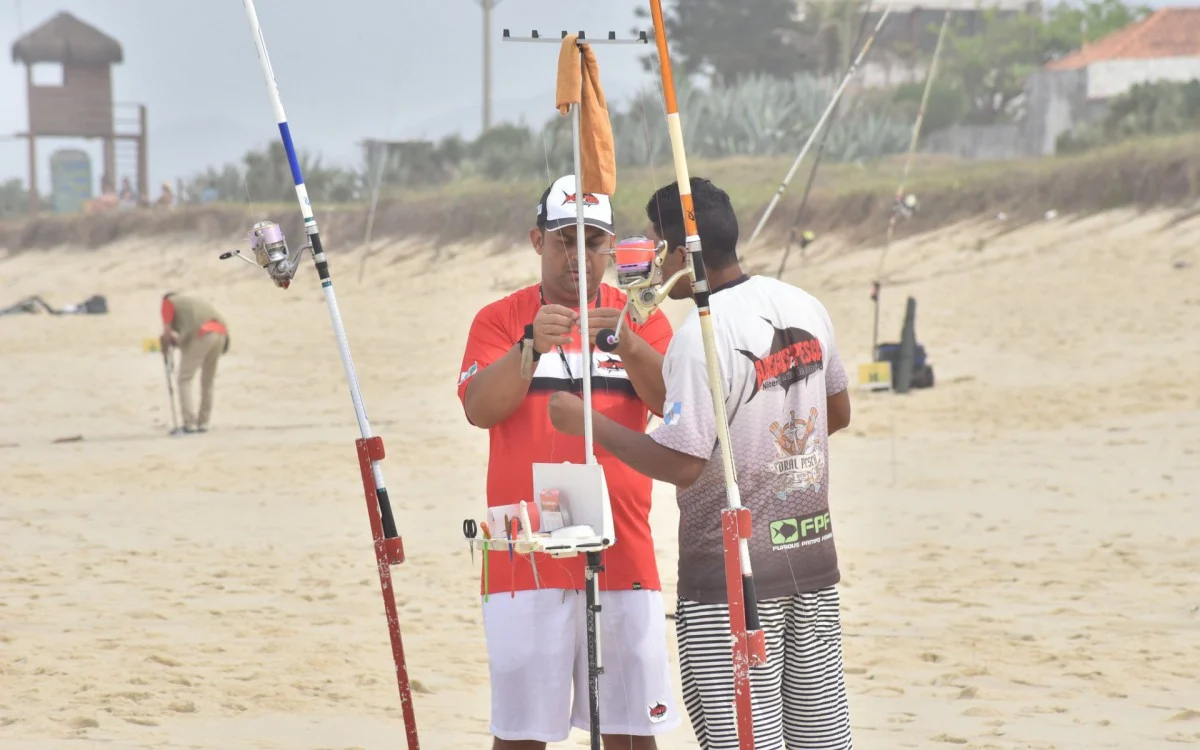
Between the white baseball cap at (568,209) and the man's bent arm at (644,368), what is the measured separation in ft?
0.77

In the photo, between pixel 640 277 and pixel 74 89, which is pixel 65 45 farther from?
pixel 640 277

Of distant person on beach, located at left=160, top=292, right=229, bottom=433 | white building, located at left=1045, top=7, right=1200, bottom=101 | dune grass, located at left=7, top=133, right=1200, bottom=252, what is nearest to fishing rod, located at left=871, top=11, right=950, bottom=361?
dune grass, located at left=7, top=133, right=1200, bottom=252

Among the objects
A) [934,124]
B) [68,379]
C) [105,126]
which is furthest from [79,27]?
[68,379]

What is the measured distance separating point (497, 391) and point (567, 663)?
1.87 ft

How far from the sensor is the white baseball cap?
3.35 metres

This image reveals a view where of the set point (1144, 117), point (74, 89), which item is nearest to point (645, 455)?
point (1144, 117)

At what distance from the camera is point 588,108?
3197 millimetres

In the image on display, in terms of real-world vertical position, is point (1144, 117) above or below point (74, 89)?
below

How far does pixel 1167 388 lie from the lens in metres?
14.0

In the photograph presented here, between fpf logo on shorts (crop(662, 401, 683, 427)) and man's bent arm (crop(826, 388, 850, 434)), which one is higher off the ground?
fpf logo on shorts (crop(662, 401, 683, 427))

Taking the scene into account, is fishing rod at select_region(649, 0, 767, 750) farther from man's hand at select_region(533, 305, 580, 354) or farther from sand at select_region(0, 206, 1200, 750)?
sand at select_region(0, 206, 1200, 750)

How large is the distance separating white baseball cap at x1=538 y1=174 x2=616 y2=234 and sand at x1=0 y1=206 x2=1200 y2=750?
7.91 ft

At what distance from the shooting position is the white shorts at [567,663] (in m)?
3.39

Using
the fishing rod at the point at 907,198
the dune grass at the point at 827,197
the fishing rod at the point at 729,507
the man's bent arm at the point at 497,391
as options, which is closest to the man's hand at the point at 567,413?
the man's bent arm at the point at 497,391
